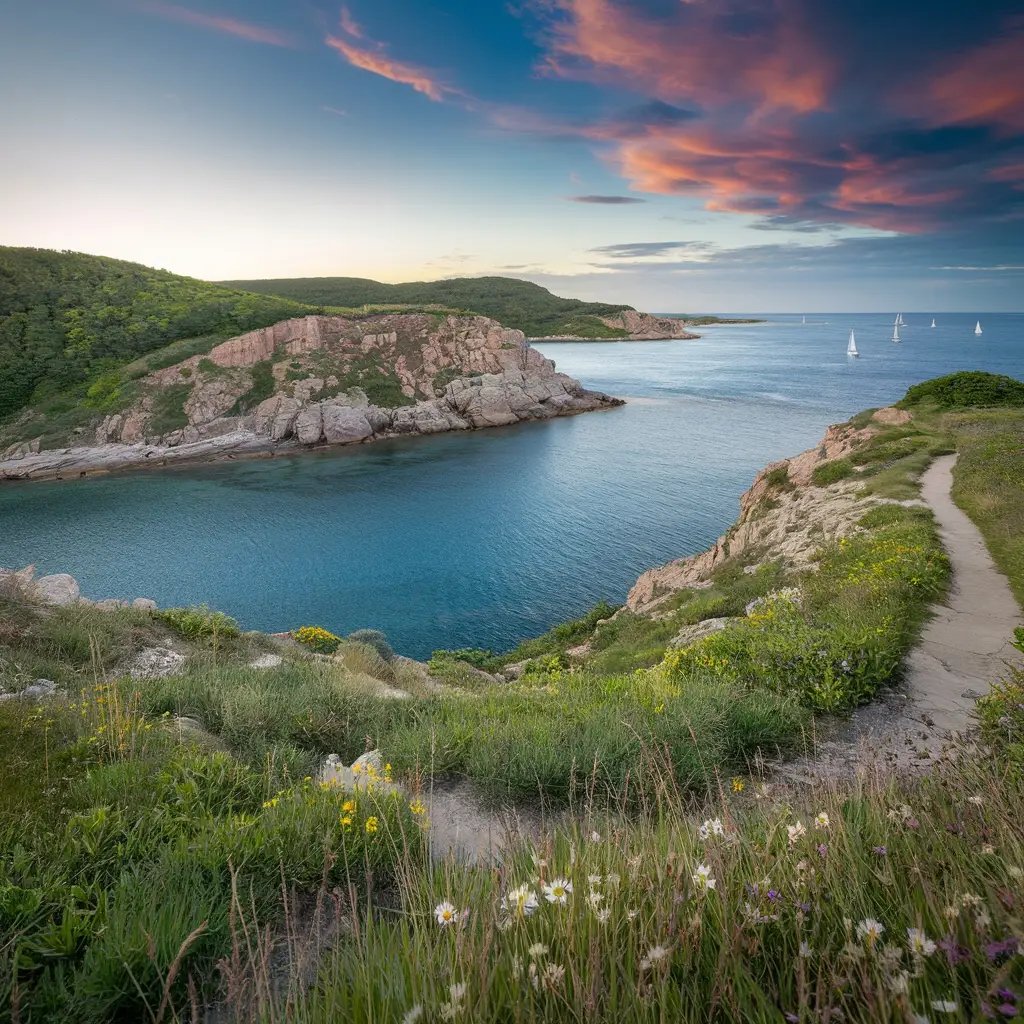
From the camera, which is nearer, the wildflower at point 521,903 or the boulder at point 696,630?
the wildflower at point 521,903

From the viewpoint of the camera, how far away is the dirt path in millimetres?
5449

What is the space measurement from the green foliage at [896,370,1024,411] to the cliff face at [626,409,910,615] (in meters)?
9.20

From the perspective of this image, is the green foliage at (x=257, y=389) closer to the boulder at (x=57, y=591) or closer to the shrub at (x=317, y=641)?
the shrub at (x=317, y=641)

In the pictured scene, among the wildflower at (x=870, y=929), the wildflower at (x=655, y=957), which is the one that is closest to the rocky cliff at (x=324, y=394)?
the wildflower at (x=655, y=957)

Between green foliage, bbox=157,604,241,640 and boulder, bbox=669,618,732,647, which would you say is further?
boulder, bbox=669,618,732,647

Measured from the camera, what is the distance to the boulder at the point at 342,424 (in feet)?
221

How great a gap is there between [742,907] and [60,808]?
15.3 feet

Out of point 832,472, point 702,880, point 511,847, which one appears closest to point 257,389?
point 832,472

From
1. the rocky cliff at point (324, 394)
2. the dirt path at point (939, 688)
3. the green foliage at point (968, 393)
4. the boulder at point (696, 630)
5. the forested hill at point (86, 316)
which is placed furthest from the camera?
the forested hill at point (86, 316)

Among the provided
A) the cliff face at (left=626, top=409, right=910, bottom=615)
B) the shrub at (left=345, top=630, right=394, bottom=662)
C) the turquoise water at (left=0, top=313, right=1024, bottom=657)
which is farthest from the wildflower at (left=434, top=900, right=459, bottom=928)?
the turquoise water at (left=0, top=313, right=1024, bottom=657)

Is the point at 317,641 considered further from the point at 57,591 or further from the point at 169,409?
the point at 169,409

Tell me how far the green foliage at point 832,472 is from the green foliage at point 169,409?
6255 cm

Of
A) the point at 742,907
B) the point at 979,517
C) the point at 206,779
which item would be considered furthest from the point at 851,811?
the point at 979,517

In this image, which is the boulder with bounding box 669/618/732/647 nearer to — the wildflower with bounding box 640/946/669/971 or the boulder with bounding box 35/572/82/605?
the wildflower with bounding box 640/946/669/971
